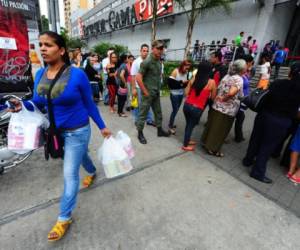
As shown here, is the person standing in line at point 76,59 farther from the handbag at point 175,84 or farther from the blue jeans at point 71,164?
the blue jeans at point 71,164

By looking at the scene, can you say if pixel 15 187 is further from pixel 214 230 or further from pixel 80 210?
pixel 214 230

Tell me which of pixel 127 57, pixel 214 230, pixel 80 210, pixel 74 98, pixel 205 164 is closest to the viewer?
pixel 74 98

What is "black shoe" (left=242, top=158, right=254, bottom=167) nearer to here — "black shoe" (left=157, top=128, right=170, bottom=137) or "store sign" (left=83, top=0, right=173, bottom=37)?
"black shoe" (left=157, top=128, right=170, bottom=137)

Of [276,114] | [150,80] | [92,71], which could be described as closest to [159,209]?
[276,114]

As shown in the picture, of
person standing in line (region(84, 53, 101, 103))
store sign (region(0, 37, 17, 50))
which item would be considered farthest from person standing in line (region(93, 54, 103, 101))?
store sign (region(0, 37, 17, 50))

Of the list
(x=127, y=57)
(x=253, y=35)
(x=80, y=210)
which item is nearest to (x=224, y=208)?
(x=80, y=210)

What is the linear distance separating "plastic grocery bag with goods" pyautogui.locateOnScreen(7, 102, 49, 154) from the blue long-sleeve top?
96 mm

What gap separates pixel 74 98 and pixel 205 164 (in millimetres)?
2299

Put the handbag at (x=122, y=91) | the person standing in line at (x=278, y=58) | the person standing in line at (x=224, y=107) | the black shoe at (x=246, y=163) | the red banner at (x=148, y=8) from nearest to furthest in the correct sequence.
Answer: the person standing in line at (x=224, y=107) < the black shoe at (x=246, y=163) < the handbag at (x=122, y=91) < the person standing in line at (x=278, y=58) < the red banner at (x=148, y=8)

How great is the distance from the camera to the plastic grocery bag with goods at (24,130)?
1.58 m

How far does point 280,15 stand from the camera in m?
10.1

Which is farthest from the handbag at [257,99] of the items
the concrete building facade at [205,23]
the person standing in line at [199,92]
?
the concrete building facade at [205,23]

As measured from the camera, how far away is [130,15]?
21.0 meters

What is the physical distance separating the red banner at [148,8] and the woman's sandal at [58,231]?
56.8 feet
